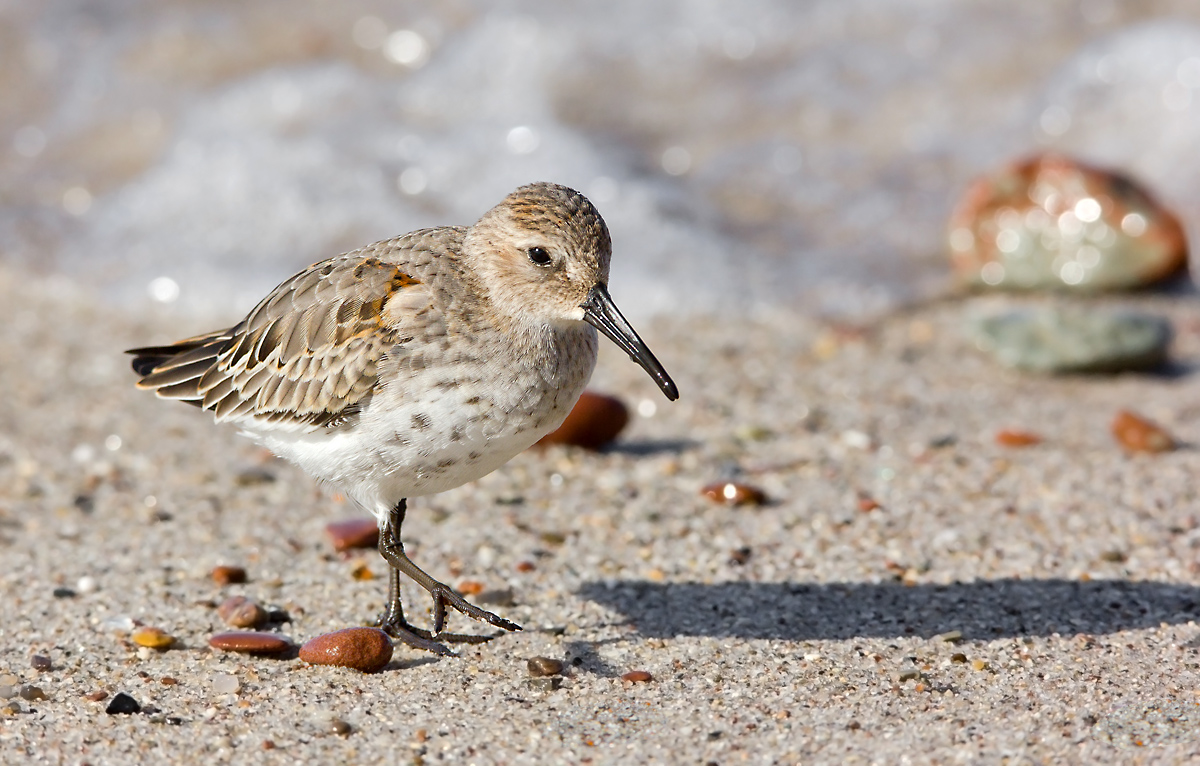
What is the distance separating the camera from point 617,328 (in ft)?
13.5

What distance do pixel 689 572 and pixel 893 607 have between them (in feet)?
2.58

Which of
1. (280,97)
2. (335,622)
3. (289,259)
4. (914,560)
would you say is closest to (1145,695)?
(914,560)

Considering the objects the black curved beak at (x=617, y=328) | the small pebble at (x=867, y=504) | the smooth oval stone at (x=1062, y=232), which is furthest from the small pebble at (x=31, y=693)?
the smooth oval stone at (x=1062, y=232)

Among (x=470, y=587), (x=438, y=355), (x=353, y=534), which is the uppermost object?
(x=438, y=355)

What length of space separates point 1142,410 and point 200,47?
26.9 ft

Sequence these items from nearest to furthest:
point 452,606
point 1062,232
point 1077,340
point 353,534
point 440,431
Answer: point 440,431 < point 452,606 < point 353,534 < point 1077,340 < point 1062,232

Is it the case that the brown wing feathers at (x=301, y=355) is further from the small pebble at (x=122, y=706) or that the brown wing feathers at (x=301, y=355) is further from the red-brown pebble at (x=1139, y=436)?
the red-brown pebble at (x=1139, y=436)

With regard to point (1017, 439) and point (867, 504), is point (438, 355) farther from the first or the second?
point (1017, 439)

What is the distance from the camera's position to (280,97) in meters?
10.5

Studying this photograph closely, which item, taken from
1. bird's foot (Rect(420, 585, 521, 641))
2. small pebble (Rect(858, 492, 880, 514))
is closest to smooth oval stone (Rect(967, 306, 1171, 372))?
small pebble (Rect(858, 492, 880, 514))

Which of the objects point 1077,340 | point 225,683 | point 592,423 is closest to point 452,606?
→ point 225,683

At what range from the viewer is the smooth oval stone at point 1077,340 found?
6.92 metres

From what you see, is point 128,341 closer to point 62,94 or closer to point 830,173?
point 62,94

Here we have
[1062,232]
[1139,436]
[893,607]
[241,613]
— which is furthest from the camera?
[1062,232]
